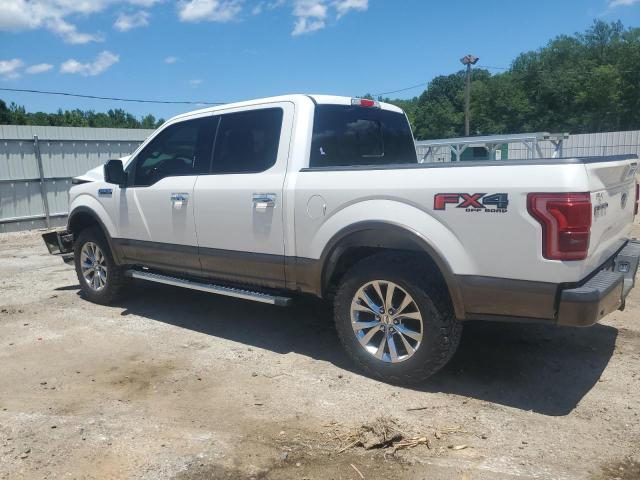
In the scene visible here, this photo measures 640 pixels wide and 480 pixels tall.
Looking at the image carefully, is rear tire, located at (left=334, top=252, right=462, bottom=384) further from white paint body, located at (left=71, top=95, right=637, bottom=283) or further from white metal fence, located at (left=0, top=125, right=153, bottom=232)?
white metal fence, located at (left=0, top=125, right=153, bottom=232)

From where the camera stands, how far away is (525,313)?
3.38 m

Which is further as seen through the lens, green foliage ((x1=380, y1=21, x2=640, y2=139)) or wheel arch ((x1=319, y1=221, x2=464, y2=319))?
green foliage ((x1=380, y1=21, x2=640, y2=139))

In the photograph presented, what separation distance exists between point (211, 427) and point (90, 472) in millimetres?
742

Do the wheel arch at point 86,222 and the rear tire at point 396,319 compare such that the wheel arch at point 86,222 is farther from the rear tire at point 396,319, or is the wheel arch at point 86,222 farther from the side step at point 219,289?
the rear tire at point 396,319

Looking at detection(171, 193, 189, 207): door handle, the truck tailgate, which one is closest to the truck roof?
detection(171, 193, 189, 207): door handle

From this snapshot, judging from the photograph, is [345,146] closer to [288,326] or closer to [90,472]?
[288,326]

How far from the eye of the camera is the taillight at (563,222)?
3.10 m

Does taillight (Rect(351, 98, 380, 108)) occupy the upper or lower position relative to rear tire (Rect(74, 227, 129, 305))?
upper

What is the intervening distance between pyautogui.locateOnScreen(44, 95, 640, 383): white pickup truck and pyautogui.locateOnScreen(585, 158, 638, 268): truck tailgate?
2cm

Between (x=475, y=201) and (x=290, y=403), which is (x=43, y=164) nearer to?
(x=290, y=403)

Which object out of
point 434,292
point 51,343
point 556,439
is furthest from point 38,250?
point 556,439

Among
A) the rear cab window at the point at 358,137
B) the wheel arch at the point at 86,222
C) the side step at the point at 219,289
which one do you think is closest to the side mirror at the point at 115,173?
the wheel arch at the point at 86,222

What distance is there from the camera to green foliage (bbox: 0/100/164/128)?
54.4 metres

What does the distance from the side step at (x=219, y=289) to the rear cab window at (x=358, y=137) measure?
1.11 metres
